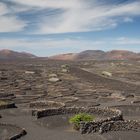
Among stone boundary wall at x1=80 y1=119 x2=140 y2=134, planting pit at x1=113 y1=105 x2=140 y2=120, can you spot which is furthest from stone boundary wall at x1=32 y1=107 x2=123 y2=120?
stone boundary wall at x1=80 y1=119 x2=140 y2=134

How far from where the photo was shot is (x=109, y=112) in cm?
3938

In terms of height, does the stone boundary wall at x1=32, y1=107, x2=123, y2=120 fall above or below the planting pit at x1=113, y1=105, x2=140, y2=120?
above

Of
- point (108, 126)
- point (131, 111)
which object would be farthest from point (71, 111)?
point (108, 126)

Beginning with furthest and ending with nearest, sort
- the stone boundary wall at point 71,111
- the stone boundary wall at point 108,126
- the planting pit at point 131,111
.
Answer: the planting pit at point 131,111, the stone boundary wall at point 71,111, the stone boundary wall at point 108,126

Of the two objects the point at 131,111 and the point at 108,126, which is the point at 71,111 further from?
the point at 108,126

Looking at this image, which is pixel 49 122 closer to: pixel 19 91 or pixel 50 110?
pixel 50 110

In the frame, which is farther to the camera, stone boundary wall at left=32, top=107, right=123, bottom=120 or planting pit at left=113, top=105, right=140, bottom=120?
planting pit at left=113, top=105, right=140, bottom=120

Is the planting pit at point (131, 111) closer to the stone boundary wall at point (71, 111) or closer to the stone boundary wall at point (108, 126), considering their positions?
the stone boundary wall at point (71, 111)

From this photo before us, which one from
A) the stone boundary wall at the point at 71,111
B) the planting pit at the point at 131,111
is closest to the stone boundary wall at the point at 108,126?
the stone boundary wall at the point at 71,111

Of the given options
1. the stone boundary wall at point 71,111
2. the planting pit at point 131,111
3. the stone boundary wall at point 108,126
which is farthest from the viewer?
the planting pit at point 131,111

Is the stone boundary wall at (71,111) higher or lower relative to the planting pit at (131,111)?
higher

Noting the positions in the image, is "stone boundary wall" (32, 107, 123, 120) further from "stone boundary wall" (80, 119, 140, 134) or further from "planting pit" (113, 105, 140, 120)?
"stone boundary wall" (80, 119, 140, 134)

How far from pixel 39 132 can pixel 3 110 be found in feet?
44.3

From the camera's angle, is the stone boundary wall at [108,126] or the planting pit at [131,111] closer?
the stone boundary wall at [108,126]
